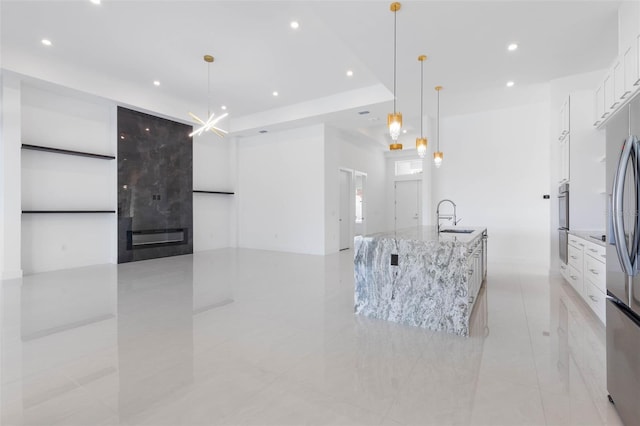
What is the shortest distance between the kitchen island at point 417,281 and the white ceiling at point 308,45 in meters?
2.76

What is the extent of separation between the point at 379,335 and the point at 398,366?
57cm

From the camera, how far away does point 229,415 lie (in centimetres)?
174

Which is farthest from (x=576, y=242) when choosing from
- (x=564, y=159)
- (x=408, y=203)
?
(x=408, y=203)

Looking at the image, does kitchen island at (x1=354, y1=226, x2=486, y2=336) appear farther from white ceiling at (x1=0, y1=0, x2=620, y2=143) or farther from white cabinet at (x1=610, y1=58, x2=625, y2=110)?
white ceiling at (x1=0, y1=0, x2=620, y2=143)

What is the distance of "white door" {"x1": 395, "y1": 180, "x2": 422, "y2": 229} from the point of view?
10.9 meters

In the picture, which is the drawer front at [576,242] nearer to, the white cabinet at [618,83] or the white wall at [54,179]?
the white cabinet at [618,83]

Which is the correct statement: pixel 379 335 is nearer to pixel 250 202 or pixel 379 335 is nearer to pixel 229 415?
pixel 229 415

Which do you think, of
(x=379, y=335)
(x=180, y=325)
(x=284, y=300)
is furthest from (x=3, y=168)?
(x=379, y=335)

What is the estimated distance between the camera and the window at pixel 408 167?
11118mm

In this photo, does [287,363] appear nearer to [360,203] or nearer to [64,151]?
[64,151]

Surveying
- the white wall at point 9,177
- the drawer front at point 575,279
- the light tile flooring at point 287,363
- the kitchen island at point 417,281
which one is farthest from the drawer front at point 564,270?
the white wall at point 9,177

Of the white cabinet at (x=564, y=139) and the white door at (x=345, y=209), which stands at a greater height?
the white cabinet at (x=564, y=139)

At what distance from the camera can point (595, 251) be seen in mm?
3309

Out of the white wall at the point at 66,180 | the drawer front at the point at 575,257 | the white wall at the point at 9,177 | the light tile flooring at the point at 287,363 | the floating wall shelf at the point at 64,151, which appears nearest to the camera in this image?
the light tile flooring at the point at 287,363
